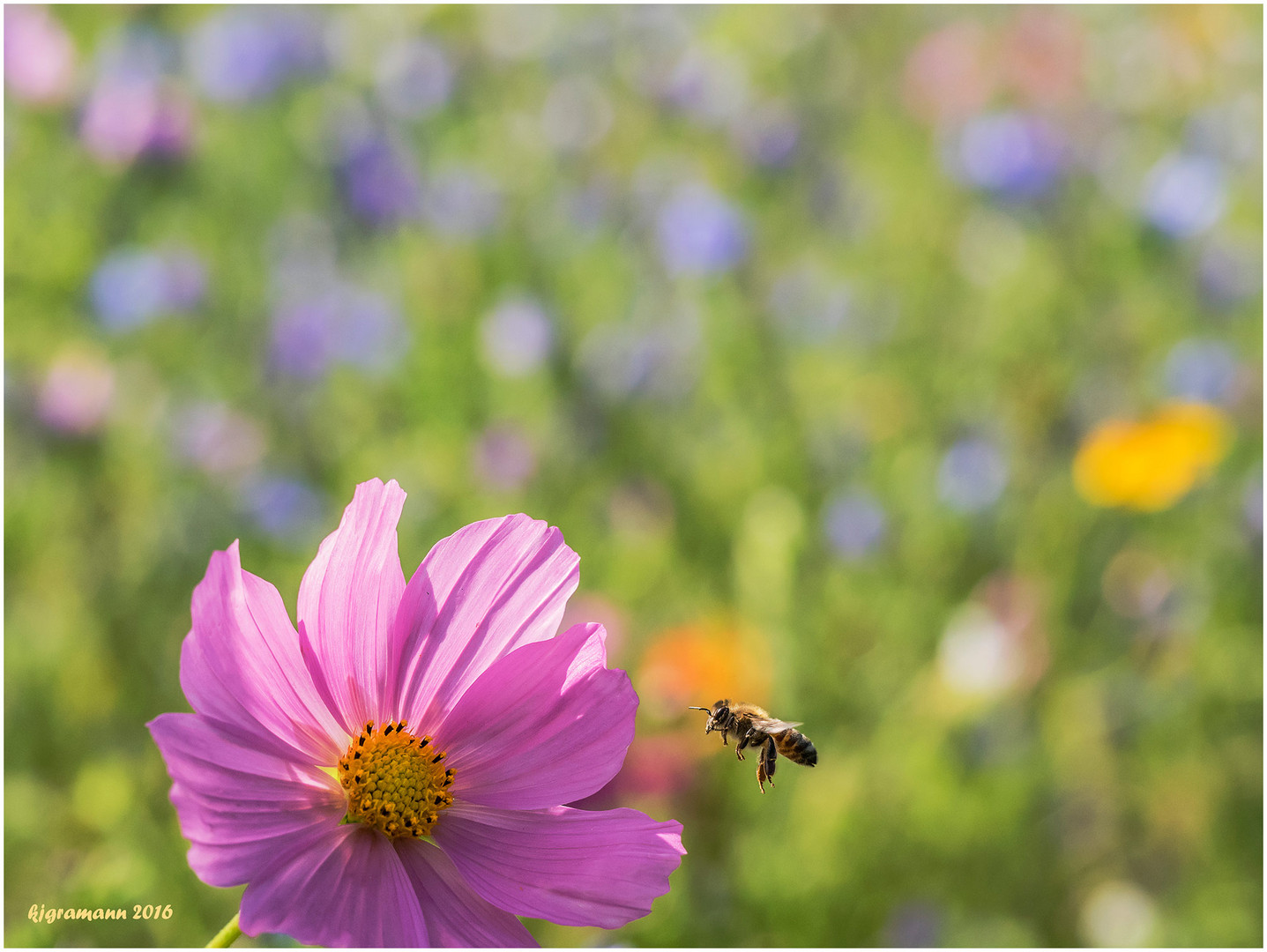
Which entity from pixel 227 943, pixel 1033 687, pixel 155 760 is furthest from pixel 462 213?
pixel 227 943

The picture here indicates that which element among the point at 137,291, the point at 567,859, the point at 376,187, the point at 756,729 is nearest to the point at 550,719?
the point at 567,859

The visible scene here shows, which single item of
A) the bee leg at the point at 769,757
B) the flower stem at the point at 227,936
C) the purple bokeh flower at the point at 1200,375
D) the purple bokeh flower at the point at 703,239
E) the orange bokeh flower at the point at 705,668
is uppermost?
the purple bokeh flower at the point at 703,239

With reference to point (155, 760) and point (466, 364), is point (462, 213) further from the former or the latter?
point (155, 760)

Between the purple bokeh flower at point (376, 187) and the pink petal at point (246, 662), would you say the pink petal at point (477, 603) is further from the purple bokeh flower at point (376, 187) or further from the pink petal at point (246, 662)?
the purple bokeh flower at point (376, 187)

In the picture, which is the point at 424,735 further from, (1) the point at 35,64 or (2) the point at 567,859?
(1) the point at 35,64

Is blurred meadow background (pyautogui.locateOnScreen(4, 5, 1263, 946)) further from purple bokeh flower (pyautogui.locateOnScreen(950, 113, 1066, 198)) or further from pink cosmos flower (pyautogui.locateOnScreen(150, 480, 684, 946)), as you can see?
pink cosmos flower (pyautogui.locateOnScreen(150, 480, 684, 946))

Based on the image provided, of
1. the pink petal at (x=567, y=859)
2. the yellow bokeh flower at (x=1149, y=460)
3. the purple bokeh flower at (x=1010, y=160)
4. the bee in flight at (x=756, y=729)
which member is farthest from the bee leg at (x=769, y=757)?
the purple bokeh flower at (x=1010, y=160)

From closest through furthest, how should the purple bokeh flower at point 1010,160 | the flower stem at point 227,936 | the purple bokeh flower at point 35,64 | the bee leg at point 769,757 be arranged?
1. the flower stem at point 227,936
2. the bee leg at point 769,757
3. the purple bokeh flower at point 35,64
4. the purple bokeh flower at point 1010,160
